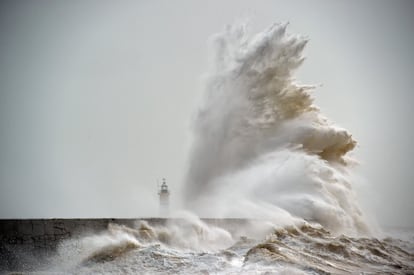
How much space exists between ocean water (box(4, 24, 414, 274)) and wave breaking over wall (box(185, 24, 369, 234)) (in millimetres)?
34

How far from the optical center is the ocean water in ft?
21.5

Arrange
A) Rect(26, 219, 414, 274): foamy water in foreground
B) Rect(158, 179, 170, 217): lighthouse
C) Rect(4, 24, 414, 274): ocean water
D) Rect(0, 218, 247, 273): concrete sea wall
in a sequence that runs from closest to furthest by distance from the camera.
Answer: Rect(0, 218, 247, 273): concrete sea wall → Rect(26, 219, 414, 274): foamy water in foreground → Rect(4, 24, 414, 274): ocean water → Rect(158, 179, 170, 217): lighthouse

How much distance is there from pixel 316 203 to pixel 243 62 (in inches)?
215

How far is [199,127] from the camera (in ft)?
51.9

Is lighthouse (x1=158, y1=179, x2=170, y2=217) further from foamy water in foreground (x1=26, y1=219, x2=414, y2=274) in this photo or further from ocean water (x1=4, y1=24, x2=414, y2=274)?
foamy water in foreground (x1=26, y1=219, x2=414, y2=274)

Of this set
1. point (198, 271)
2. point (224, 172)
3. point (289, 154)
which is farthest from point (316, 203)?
point (198, 271)

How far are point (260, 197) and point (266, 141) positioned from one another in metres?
A: 2.30

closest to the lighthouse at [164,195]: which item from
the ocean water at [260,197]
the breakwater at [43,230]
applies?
the ocean water at [260,197]

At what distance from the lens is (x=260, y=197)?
12812 mm

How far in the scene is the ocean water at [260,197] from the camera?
657 cm

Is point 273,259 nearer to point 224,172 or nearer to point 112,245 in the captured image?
point 112,245

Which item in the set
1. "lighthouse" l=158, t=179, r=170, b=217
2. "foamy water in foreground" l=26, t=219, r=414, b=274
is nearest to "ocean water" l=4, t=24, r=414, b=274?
"foamy water in foreground" l=26, t=219, r=414, b=274

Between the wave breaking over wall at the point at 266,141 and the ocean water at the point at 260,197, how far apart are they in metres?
0.03

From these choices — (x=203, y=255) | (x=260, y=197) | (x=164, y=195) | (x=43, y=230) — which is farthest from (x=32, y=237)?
(x=164, y=195)
